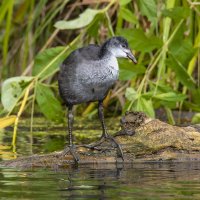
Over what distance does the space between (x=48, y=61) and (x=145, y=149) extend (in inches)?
75.3

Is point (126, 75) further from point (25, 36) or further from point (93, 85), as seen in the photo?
point (25, 36)

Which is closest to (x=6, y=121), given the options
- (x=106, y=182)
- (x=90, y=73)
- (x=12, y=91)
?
(x=12, y=91)

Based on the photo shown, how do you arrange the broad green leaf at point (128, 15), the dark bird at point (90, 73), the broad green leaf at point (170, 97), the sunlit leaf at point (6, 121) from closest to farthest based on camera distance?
the dark bird at point (90, 73)
the sunlit leaf at point (6, 121)
the broad green leaf at point (170, 97)
the broad green leaf at point (128, 15)

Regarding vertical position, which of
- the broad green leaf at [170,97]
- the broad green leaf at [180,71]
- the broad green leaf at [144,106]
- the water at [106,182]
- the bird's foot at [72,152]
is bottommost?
the water at [106,182]

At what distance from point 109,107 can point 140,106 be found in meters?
2.76

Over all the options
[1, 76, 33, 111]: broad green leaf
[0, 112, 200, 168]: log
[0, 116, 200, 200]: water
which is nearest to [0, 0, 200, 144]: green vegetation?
[1, 76, 33, 111]: broad green leaf

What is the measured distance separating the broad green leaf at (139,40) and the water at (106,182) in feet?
5.47

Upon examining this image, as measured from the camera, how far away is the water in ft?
15.8

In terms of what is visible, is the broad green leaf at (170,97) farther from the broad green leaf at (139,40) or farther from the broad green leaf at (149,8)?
the broad green leaf at (149,8)

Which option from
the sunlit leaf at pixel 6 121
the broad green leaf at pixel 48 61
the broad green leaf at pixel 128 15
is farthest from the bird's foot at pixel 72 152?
the broad green leaf at pixel 128 15

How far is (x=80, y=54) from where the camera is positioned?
6.39 meters

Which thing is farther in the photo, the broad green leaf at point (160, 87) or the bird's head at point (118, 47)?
the broad green leaf at point (160, 87)

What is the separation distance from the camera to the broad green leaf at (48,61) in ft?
24.8

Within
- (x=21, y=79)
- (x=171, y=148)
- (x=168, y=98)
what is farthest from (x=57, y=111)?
(x=171, y=148)
